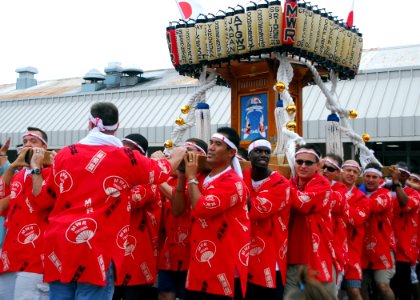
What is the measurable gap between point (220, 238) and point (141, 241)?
44.2 inches

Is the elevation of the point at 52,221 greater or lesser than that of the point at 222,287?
greater

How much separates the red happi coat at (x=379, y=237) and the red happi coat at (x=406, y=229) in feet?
1.75

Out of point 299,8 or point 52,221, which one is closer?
point 52,221

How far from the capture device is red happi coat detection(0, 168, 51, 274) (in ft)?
17.7

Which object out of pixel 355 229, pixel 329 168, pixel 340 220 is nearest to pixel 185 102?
pixel 355 229

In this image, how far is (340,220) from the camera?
289 inches

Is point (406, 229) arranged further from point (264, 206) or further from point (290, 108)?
point (264, 206)

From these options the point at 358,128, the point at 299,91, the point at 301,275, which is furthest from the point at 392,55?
the point at 301,275

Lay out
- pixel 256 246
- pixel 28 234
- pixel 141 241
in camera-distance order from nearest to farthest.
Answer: pixel 28 234 < pixel 256 246 < pixel 141 241

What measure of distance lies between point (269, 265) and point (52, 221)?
2.16 metres

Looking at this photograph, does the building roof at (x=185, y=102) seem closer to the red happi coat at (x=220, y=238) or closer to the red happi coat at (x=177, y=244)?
the red happi coat at (x=177, y=244)

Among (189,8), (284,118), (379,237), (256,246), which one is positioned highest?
(189,8)

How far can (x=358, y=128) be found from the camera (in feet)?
55.5

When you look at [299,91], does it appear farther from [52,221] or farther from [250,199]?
[52,221]
